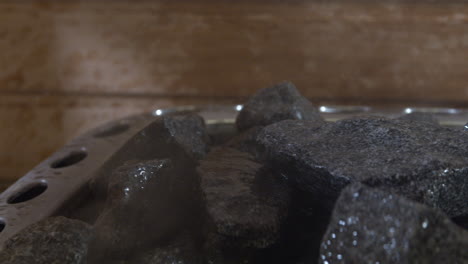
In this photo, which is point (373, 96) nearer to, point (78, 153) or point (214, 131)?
point (214, 131)

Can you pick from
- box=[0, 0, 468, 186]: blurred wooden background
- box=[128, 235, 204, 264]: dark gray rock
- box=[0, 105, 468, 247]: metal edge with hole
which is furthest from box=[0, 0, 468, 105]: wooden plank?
box=[128, 235, 204, 264]: dark gray rock

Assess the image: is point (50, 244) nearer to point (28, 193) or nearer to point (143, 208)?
point (143, 208)

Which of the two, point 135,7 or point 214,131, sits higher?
point 135,7

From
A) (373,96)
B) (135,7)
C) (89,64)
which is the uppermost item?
(135,7)

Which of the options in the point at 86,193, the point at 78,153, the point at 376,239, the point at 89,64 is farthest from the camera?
the point at 89,64

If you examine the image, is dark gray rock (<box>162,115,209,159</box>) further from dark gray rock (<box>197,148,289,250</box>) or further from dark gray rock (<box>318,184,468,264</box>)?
dark gray rock (<box>318,184,468,264</box>)

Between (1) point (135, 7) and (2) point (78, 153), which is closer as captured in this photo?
(2) point (78, 153)

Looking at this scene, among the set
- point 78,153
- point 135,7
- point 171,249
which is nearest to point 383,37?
point 135,7
